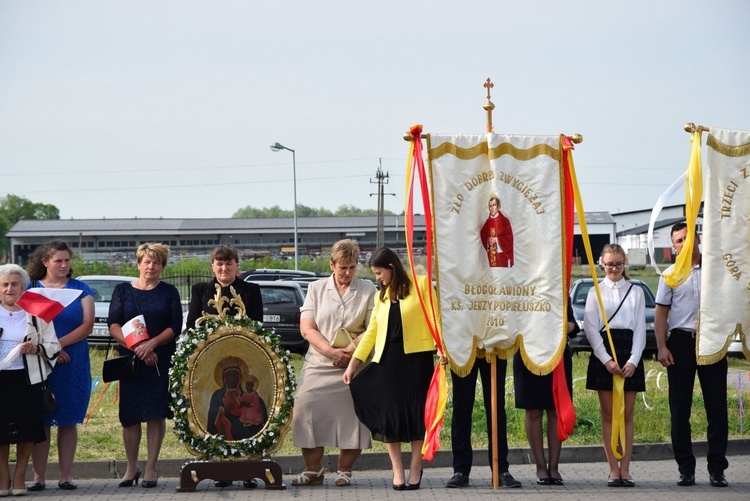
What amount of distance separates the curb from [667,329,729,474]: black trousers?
1491 mm

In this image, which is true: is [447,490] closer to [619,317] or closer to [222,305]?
[619,317]

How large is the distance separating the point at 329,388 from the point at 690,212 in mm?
3371

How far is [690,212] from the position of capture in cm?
837

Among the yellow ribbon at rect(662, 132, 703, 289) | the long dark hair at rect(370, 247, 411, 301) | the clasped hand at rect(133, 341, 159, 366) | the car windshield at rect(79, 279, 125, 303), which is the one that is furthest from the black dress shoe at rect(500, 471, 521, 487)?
the car windshield at rect(79, 279, 125, 303)

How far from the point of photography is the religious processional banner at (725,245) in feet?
27.4

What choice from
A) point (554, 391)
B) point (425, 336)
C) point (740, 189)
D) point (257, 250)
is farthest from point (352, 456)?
point (257, 250)

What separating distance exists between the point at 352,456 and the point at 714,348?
124 inches

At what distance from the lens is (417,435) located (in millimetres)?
8312

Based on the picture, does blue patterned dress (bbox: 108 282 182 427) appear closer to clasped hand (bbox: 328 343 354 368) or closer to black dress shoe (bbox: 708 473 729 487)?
clasped hand (bbox: 328 343 354 368)

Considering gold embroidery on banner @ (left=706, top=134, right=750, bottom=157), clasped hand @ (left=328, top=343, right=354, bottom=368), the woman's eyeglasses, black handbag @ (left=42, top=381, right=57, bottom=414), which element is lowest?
black handbag @ (left=42, top=381, right=57, bottom=414)

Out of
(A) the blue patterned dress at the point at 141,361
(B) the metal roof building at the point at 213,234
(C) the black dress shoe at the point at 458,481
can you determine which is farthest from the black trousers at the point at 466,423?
(B) the metal roof building at the point at 213,234

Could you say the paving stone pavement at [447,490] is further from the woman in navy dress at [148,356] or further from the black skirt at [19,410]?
the black skirt at [19,410]

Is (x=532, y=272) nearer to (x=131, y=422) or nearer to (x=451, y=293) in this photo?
(x=451, y=293)

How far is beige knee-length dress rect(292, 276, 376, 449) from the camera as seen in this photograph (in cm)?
855
